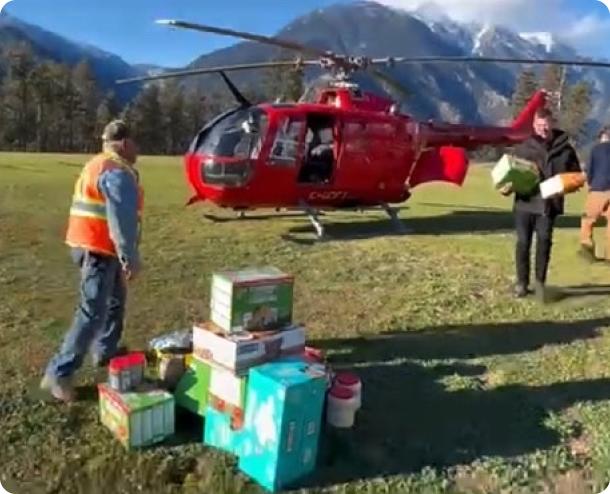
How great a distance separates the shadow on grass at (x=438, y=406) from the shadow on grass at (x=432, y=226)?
443 cm

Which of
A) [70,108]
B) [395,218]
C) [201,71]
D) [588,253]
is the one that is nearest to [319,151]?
[395,218]

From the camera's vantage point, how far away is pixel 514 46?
1655 centimetres

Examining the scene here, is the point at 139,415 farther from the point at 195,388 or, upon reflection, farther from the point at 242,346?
the point at 242,346

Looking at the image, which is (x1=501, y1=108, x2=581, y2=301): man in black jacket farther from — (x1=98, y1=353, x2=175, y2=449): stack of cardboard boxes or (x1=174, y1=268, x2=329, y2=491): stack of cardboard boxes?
(x1=98, y1=353, x2=175, y2=449): stack of cardboard boxes

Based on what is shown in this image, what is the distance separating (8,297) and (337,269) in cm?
349

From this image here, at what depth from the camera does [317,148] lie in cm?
1067

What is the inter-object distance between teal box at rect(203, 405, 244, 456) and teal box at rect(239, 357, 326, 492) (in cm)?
7

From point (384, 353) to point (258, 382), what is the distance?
2.07m

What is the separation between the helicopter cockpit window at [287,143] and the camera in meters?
10.1

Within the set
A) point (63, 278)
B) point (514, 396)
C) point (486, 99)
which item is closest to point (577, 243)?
point (514, 396)

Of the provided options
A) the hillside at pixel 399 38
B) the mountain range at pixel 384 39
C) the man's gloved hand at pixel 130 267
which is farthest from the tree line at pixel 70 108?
the man's gloved hand at pixel 130 267

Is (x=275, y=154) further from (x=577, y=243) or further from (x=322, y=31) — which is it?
(x=577, y=243)

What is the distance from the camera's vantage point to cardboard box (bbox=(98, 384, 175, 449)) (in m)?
3.97

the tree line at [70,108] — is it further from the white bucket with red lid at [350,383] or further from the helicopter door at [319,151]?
the white bucket with red lid at [350,383]
